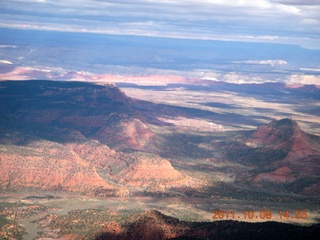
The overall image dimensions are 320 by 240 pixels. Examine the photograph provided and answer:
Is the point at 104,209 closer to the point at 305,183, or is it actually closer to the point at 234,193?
the point at 234,193

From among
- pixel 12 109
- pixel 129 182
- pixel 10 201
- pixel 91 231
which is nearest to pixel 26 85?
pixel 12 109

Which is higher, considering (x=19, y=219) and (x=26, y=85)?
(x=26, y=85)

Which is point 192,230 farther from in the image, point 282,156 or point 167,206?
point 282,156

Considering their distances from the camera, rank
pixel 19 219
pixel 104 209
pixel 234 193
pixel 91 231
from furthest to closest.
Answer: pixel 234 193 < pixel 104 209 < pixel 19 219 < pixel 91 231
